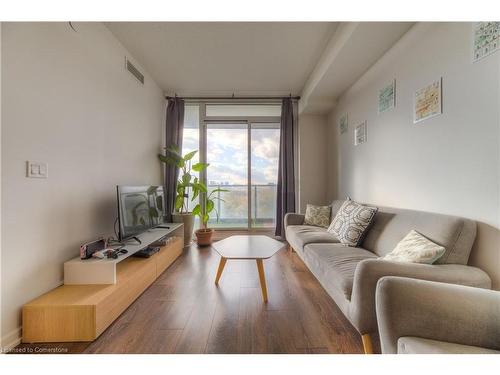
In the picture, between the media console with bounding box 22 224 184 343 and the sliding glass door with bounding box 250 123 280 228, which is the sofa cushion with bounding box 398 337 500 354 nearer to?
the media console with bounding box 22 224 184 343

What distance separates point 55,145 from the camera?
1.64 meters

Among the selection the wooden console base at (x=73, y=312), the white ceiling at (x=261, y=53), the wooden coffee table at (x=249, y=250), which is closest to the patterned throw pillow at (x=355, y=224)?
the wooden coffee table at (x=249, y=250)

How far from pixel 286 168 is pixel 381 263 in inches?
114

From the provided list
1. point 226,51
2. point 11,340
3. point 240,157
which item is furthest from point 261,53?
point 11,340

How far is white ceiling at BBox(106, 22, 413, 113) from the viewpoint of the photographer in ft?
7.20

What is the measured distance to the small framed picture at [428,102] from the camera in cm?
167

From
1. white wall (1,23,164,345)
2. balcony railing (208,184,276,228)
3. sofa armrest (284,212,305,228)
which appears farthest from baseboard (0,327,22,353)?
balcony railing (208,184,276,228)

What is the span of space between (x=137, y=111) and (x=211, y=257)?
2.32 meters

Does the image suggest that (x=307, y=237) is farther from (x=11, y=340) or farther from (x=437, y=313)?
(x=11, y=340)

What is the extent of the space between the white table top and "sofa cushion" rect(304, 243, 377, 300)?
0.34 m
